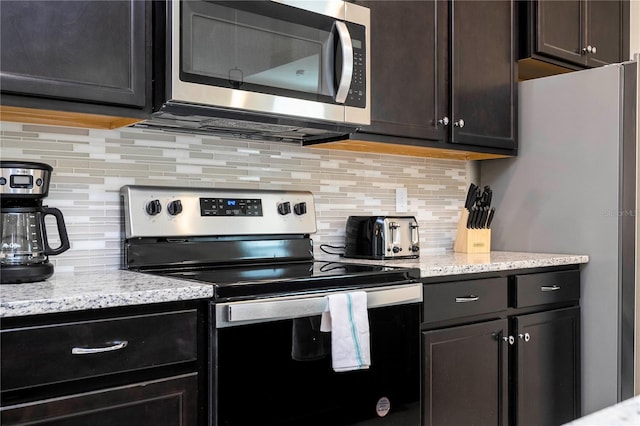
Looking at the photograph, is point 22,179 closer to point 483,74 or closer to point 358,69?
point 358,69

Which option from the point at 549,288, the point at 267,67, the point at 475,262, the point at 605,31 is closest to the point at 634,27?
the point at 605,31

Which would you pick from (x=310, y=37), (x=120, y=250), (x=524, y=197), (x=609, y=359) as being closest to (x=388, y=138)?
(x=310, y=37)

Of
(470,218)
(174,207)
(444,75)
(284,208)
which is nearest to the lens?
(174,207)

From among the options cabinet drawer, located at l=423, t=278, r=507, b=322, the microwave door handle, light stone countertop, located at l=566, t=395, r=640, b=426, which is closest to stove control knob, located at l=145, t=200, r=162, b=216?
the microwave door handle

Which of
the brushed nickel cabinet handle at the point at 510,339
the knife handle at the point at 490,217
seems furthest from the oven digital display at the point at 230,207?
the knife handle at the point at 490,217

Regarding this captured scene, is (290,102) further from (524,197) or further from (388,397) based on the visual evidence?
(524,197)

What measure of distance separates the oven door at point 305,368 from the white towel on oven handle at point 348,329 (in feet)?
0.10

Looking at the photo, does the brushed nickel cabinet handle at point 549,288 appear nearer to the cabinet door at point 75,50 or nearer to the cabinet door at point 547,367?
the cabinet door at point 547,367

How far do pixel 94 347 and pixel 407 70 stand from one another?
1.58 meters

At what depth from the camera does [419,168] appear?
9.25 ft

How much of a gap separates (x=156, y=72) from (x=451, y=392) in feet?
4.69

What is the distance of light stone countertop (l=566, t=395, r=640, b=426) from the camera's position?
56 centimetres

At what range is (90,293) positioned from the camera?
1.31 meters

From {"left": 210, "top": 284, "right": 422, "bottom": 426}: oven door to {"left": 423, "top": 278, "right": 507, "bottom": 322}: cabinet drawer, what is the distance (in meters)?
0.07
